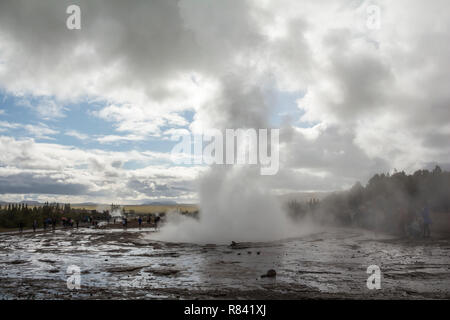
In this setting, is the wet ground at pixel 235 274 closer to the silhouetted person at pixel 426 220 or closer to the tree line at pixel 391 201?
the silhouetted person at pixel 426 220

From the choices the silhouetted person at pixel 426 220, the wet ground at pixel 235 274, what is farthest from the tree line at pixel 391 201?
the wet ground at pixel 235 274

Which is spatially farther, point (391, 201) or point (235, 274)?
point (391, 201)

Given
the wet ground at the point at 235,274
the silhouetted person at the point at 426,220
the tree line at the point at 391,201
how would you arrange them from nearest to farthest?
1. the wet ground at the point at 235,274
2. the silhouetted person at the point at 426,220
3. the tree line at the point at 391,201

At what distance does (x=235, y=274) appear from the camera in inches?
488

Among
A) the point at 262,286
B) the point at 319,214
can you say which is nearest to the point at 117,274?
the point at 262,286

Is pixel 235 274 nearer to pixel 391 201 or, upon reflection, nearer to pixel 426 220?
pixel 426 220

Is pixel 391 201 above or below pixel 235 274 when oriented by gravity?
above

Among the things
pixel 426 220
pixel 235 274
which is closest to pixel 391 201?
pixel 426 220

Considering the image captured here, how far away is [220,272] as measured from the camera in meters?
12.9

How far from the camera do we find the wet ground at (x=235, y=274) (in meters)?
9.30

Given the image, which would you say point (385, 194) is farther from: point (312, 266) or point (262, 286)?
point (262, 286)

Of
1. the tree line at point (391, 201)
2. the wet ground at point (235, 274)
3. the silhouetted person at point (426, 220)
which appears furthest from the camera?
the tree line at point (391, 201)

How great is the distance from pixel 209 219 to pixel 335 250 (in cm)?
1456

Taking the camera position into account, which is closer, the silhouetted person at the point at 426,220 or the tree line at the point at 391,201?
the silhouetted person at the point at 426,220
